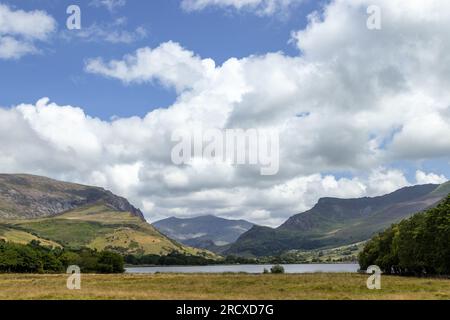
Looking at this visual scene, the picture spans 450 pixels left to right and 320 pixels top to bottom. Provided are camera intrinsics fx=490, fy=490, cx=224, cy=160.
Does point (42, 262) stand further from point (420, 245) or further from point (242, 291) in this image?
point (242, 291)

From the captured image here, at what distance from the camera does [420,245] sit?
10906cm

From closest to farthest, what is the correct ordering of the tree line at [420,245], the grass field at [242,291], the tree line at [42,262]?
the grass field at [242,291]
the tree line at [420,245]
the tree line at [42,262]

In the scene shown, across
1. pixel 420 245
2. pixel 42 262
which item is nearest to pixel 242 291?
pixel 420 245

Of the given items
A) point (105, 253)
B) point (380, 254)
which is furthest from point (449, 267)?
point (105, 253)

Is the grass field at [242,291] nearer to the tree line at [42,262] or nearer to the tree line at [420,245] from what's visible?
the tree line at [420,245]

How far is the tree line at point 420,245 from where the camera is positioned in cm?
9825

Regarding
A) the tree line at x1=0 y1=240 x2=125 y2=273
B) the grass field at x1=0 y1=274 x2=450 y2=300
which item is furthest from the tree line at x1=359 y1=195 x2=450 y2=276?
the tree line at x1=0 y1=240 x2=125 y2=273

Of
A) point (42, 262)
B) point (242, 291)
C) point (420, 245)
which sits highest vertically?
point (420, 245)

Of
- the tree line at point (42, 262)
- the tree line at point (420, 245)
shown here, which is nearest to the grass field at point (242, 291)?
the tree line at point (420, 245)

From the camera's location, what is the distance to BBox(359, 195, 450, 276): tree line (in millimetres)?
98250

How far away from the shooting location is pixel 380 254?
144 m

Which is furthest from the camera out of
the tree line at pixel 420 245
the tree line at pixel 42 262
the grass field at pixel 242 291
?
the tree line at pixel 42 262
